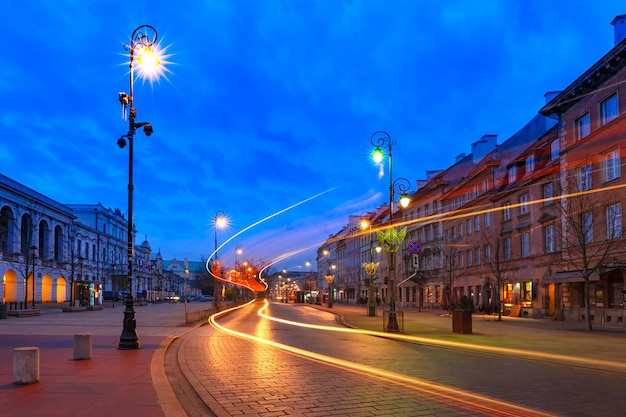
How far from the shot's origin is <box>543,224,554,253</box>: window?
36.0 metres

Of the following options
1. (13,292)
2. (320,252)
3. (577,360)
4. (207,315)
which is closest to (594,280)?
(577,360)

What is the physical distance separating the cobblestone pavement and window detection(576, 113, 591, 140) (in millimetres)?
18481

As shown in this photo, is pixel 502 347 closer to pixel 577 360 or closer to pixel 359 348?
pixel 577 360

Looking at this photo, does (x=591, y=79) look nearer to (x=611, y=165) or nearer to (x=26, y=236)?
(x=611, y=165)

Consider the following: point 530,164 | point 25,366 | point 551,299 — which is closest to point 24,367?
point 25,366

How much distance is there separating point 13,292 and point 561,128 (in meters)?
55.2

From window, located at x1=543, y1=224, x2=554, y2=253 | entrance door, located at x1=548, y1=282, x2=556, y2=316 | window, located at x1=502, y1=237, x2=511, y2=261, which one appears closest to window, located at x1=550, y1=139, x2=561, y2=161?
window, located at x1=543, y1=224, x2=554, y2=253

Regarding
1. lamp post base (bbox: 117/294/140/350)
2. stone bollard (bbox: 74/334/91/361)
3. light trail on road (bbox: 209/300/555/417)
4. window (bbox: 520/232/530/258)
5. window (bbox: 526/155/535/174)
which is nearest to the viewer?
light trail on road (bbox: 209/300/555/417)

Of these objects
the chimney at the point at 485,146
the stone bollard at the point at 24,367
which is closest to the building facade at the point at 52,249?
the stone bollard at the point at 24,367

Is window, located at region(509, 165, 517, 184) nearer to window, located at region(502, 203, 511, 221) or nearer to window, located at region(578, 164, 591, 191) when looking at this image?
window, located at region(502, 203, 511, 221)

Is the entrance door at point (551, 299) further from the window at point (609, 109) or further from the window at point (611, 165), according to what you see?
the window at point (609, 109)

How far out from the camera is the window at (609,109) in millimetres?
28641

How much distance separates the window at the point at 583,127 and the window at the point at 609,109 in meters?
1.48

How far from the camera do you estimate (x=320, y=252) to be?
139000mm
